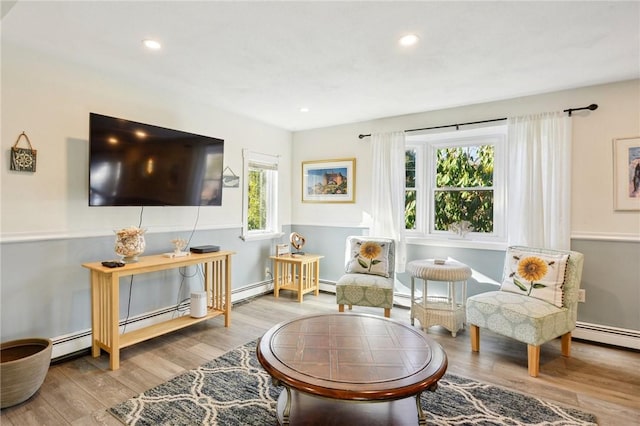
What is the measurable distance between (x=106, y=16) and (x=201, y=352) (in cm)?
250

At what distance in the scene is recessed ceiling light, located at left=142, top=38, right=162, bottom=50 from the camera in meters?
2.28

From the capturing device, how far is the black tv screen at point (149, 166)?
2.57 metres

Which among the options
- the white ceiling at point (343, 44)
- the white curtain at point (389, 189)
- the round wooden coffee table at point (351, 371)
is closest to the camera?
the round wooden coffee table at point (351, 371)

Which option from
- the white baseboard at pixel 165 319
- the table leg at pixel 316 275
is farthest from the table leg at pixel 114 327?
the table leg at pixel 316 275

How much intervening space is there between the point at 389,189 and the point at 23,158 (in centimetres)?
344

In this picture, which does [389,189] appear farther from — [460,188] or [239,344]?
[239,344]

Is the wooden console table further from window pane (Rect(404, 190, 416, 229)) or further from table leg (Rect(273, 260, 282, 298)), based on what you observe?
window pane (Rect(404, 190, 416, 229))

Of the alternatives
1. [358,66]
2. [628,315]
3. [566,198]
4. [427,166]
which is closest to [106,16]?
[358,66]

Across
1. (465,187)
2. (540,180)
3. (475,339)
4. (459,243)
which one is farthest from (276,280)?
(540,180)

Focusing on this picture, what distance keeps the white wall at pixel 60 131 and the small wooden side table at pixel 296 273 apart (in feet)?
5.07

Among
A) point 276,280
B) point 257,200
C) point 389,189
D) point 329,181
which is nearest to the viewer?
point 389,189

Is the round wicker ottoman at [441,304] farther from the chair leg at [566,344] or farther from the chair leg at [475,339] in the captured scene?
the chair leg at [566,344]

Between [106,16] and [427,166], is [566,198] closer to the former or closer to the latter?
[427,166]

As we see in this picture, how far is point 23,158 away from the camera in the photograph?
2373mm
